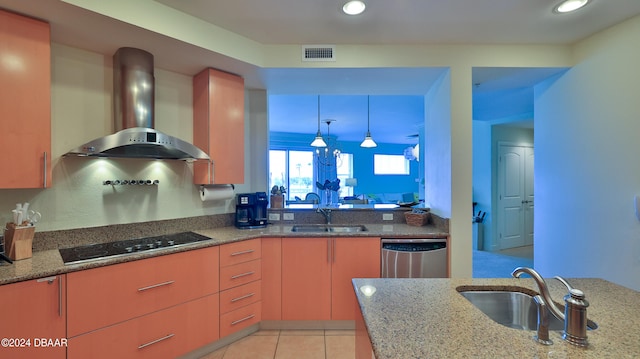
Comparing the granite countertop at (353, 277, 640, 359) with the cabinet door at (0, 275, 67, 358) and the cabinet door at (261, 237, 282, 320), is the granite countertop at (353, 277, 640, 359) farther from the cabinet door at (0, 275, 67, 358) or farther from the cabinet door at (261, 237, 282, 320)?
the cabinet door at (0, 275, 67, 358)

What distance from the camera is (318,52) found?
2.46 m

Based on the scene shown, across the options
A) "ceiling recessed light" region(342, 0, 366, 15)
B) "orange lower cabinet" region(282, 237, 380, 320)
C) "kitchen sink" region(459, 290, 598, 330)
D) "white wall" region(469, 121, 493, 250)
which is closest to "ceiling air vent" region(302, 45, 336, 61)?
"ceiling recessed light" region(342, 0, 366, 15)

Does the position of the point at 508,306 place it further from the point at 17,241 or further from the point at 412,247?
the point at 17,241

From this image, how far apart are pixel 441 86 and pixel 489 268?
3.17 meters

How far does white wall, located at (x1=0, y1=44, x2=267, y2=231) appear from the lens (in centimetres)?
196

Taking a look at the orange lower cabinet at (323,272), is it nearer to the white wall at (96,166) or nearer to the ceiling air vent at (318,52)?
the white wall at (96,166)

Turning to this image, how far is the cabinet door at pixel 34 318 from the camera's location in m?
1.38

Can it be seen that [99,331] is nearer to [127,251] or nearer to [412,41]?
[127,251]

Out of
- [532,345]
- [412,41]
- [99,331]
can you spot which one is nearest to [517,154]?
[412,41]

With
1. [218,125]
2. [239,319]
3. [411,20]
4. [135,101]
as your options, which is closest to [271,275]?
Result: [239,319]

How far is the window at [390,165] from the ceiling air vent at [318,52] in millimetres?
7541

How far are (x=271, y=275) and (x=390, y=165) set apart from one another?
828cm

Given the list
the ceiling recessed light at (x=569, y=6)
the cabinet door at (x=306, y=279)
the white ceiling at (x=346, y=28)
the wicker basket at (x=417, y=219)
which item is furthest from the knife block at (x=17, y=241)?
the ceiling recessed light at (x=569, y=6)

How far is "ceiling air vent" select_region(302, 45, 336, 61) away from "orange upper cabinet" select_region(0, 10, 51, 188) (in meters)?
1.74
